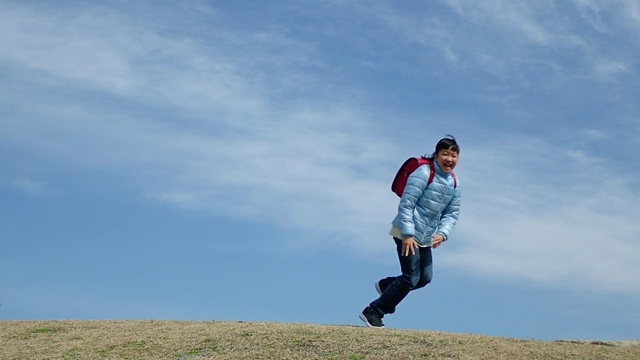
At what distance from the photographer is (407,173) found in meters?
14.2

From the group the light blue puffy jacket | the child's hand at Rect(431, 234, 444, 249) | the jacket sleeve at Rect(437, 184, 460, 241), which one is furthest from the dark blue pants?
the jacket sleeve at Rect(437, 184, 460, 241)

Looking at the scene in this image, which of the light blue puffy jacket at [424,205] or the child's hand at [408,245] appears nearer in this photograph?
the child's hand at [408,245]

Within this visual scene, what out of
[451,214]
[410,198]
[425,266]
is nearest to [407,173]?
[410,198]

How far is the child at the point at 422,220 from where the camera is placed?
13.8 m

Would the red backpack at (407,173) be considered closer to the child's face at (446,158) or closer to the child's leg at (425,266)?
the child's face at (446,158)

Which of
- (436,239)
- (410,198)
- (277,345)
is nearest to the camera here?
(277,345)

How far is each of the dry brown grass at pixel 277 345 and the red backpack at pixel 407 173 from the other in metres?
2.34

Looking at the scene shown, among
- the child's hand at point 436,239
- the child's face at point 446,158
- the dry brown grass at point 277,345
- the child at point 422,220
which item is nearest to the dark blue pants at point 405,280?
the child at point 422,220

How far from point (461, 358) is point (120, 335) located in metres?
5.58

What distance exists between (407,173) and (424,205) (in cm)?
62

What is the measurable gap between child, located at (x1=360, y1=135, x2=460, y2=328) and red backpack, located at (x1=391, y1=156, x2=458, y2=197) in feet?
0.23

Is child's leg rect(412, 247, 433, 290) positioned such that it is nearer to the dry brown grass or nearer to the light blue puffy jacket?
the light blue puffy jacket

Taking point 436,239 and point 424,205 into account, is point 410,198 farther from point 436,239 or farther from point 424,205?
point 436,239

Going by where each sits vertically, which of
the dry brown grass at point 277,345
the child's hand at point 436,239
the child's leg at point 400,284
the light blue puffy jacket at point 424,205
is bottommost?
the dry brown grass at point 277,345
